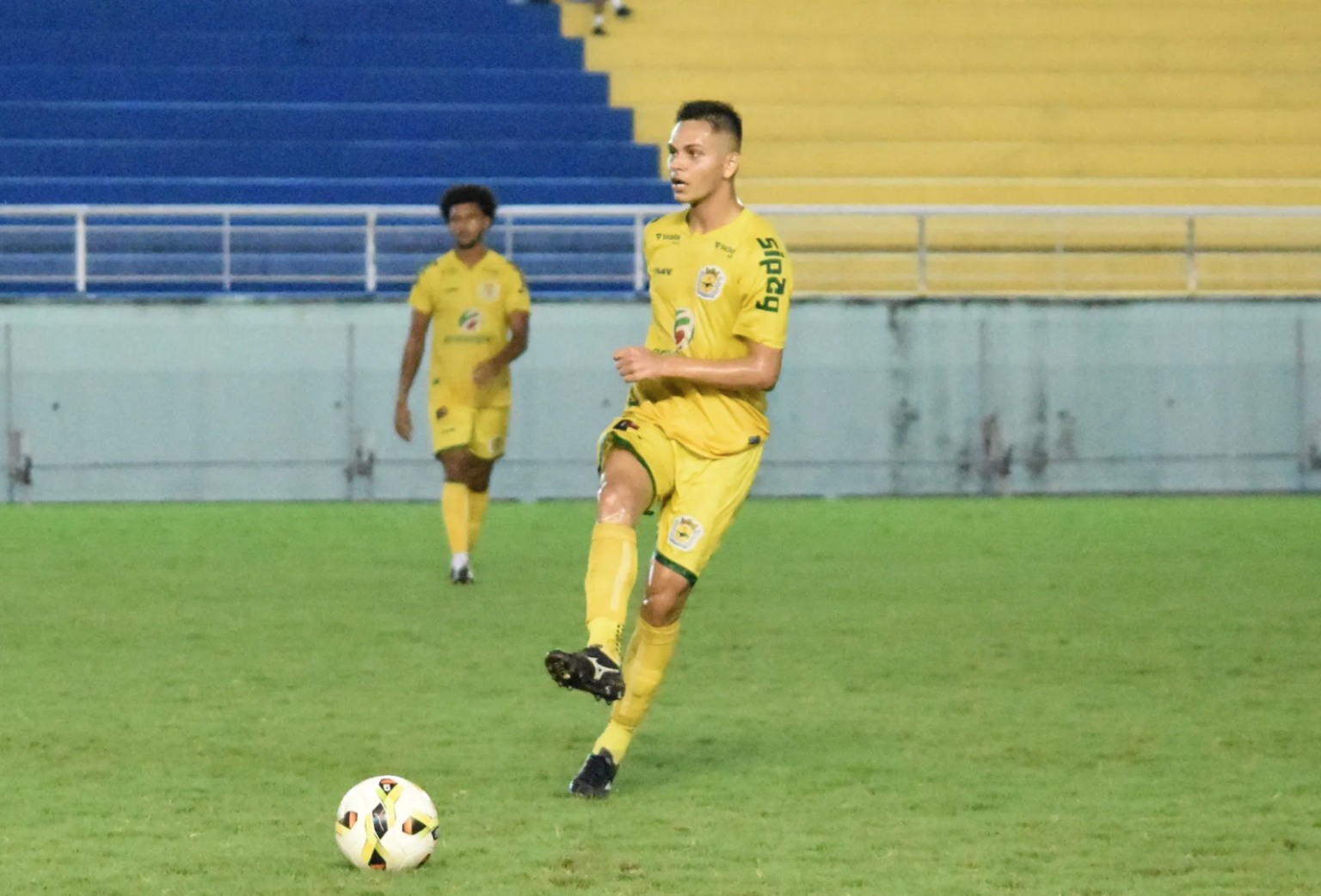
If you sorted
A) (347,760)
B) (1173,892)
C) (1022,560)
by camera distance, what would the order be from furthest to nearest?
1. (1022,560)
2. (347,760)
3. (1173,892)

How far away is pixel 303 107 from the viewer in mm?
20906

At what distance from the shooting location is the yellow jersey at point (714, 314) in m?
5.94

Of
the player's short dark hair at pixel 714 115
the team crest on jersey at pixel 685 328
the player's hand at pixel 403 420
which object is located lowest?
the player's hand at pixel 403 420

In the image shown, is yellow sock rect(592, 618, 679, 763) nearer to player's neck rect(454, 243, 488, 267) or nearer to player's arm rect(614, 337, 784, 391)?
player's arm rect(614, 337, 784, 391)

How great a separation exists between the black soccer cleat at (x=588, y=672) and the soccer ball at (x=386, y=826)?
430mm

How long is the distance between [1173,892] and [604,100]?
17.3m

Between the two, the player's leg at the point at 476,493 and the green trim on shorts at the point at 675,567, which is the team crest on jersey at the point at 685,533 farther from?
the player's leg at the point at 476,493

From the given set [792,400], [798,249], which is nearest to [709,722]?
[792,400]

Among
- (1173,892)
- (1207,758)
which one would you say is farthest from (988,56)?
(1173,892)

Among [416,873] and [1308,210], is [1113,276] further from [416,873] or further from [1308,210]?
[416,873]

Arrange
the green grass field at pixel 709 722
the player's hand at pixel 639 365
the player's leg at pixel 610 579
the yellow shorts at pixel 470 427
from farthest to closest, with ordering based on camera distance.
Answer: the yellow shorts at pixel 470 427, the player's hand at pixel 639 365, the player's leg at pixel 610 579, the green grass field at pixel 709 722

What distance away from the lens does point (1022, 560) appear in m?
Result: 13.0

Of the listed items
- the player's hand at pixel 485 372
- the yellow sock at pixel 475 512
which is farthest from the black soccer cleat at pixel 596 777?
the yellow sock at pixel 475 512

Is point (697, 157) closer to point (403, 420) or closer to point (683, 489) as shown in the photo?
point (683, 489)
